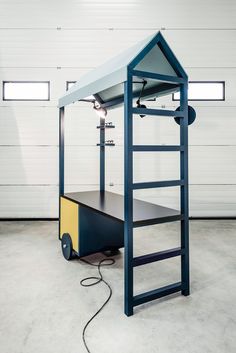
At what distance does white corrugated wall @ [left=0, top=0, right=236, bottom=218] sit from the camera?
507 centimetres

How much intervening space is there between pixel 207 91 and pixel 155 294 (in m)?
4.14

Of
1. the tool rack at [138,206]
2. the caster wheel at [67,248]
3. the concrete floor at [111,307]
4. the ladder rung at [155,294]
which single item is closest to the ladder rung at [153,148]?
the tool rack at [138,206]

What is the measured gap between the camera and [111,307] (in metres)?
2.25

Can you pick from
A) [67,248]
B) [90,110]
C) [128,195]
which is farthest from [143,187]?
[90,110]

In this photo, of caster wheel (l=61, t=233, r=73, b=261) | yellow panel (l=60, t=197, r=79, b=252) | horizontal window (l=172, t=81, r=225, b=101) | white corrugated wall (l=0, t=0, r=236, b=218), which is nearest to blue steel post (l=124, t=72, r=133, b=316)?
yellow panel (l=60, t=197, r=79, b=252)

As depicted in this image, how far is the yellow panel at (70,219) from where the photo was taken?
121 inches

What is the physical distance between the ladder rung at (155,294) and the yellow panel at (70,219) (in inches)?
41.5

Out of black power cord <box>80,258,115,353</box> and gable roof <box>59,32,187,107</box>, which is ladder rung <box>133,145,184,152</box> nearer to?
gable roof <box>59,32,187,107</box>

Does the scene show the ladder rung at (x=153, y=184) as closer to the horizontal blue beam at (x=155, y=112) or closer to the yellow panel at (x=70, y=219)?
the horizontal blue beam at (x=155, y=112)

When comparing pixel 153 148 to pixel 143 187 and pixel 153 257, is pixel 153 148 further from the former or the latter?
pixel 153 257

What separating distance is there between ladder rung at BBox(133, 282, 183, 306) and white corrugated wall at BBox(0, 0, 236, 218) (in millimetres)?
2862

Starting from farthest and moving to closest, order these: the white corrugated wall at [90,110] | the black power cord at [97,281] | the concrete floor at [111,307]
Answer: the white corrugated wall at [90,110] → the black power cord at [97,281] → the concrete floor at [111,307]

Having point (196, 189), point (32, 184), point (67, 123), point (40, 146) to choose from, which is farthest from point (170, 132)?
point (32, 184)

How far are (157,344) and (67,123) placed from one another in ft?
13.6
